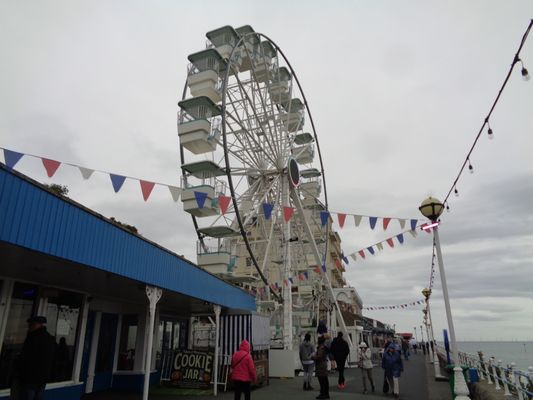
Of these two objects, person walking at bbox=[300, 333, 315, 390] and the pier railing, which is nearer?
the pier railing

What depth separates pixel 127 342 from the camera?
1274 centimetres

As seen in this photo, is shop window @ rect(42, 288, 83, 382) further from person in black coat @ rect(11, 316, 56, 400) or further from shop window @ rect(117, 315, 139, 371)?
person in black coat @ rect(11, 316, 56, 400)

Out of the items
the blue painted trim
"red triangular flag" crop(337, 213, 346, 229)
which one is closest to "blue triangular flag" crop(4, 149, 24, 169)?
the blue painted trim

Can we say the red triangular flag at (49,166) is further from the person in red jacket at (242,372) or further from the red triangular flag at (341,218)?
the red triangular flag at (341,218)

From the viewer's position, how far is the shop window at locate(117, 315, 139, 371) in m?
12.4

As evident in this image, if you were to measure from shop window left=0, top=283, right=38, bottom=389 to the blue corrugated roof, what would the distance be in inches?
90.6

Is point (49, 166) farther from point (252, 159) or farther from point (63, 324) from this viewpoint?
point (252, 159)

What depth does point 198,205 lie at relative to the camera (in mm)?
17969

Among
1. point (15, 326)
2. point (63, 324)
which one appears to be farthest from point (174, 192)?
point (15, 326)

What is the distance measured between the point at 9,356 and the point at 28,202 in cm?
414

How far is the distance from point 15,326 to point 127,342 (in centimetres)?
533

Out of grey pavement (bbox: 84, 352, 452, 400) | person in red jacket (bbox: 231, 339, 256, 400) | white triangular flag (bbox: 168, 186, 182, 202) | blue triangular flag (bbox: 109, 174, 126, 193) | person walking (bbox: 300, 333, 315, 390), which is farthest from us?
person walking (bbox: 300, 333, 315, 390)

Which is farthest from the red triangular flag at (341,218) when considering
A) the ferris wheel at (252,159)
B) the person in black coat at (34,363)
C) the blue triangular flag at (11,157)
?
the person in black coat at (34,363)

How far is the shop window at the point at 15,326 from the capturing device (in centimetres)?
760
